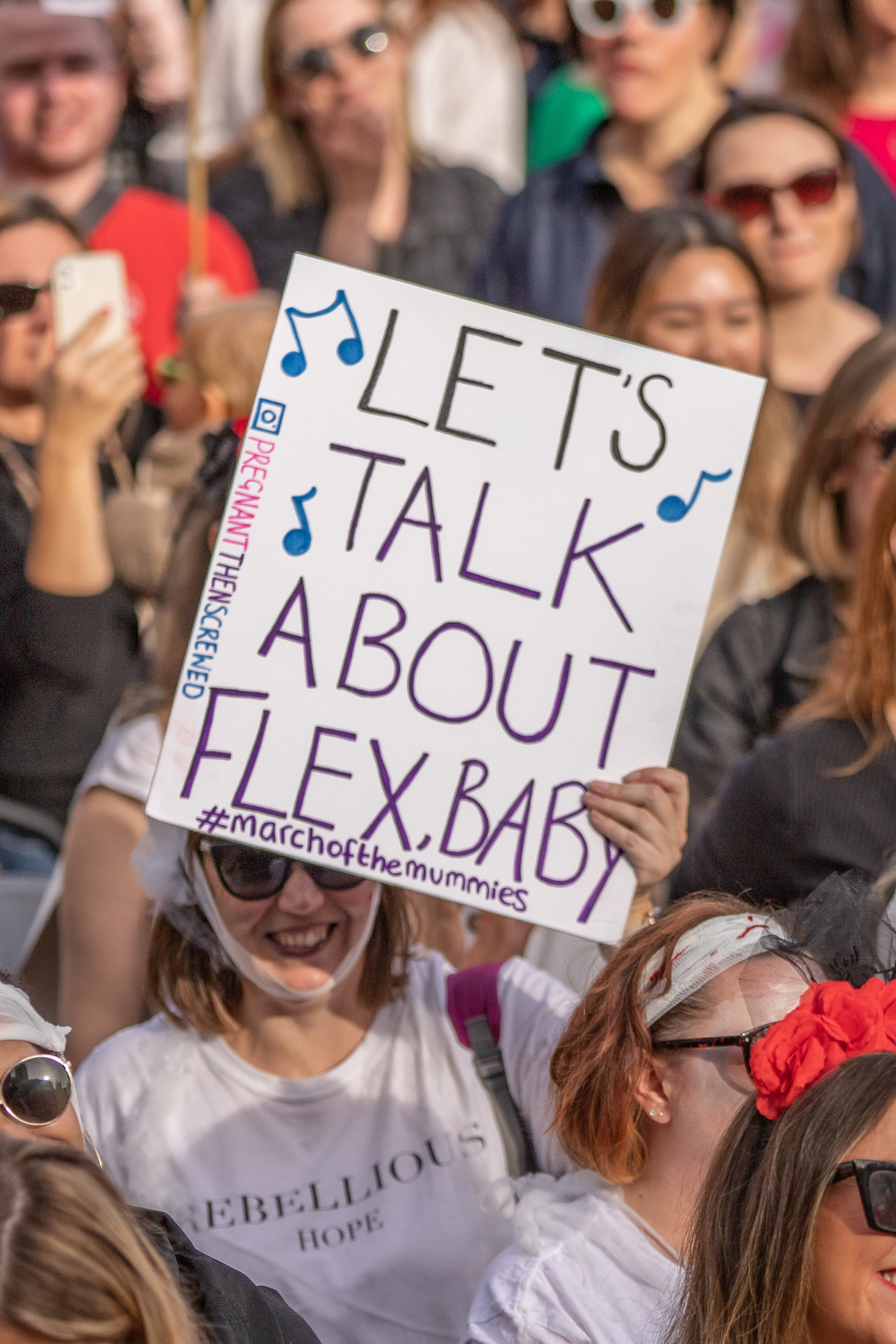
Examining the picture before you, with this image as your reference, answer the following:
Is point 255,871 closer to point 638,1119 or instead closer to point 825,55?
point 638,1119

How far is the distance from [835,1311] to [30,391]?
112 inches

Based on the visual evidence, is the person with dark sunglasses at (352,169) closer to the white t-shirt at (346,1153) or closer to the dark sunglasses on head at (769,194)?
the dark sunglasses on head at (769,194)

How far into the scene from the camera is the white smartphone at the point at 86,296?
141 inches

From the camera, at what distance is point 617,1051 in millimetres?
1930

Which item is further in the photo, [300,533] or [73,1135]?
[300,533]

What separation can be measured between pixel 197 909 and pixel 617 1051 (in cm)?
71

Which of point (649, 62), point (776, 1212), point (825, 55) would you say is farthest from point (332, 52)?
point (776, 1212)

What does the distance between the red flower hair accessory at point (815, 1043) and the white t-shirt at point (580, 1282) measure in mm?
291

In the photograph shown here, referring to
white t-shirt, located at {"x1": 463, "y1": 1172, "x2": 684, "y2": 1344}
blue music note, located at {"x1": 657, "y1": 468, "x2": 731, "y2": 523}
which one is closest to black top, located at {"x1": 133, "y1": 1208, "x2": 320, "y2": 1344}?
white t-shirt, located at {"x1": 463, "y1": 1172, "x2": 684, "y2": 1344}

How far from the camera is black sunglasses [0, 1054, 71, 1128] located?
1685 mm

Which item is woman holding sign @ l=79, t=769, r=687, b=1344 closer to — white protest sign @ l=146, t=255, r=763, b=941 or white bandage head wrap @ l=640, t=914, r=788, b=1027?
white protest sign @ l=146, t=255, r=763, b=941

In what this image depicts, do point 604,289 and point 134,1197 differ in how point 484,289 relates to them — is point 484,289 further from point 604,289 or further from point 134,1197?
point 134,1197

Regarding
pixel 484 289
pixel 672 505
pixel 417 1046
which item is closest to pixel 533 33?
pixel 484 289

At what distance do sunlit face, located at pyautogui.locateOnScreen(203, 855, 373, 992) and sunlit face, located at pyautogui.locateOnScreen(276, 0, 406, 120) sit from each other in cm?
289
